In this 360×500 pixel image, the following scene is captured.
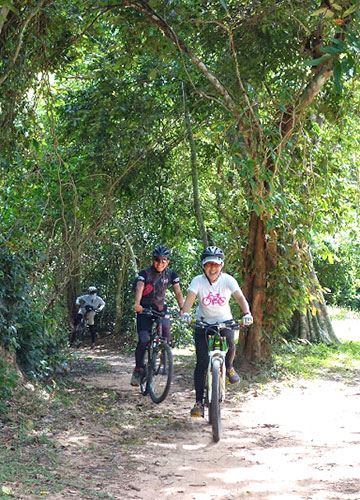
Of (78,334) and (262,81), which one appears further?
(78,334)

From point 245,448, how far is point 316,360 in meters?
6.82

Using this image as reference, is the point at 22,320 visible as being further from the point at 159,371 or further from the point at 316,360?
the point at 316,360

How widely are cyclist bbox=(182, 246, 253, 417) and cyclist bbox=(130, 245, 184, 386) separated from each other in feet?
4.36

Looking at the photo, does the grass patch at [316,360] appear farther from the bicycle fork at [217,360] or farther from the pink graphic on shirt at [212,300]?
the bicycle fork at [217,360]

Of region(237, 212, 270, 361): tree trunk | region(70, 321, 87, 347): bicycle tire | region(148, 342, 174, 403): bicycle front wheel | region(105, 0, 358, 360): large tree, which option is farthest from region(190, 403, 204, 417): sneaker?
region(70, 321, 87, 347): bicycle tire

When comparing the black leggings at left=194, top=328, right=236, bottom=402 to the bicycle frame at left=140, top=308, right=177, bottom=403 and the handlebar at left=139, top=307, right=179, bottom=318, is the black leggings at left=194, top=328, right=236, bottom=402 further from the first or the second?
the handlebar at left=139, top=307, right=179, bottom=318

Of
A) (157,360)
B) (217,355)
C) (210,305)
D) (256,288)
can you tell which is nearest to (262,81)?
(256,288)

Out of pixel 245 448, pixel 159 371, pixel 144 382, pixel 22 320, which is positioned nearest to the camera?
pixel 245 448

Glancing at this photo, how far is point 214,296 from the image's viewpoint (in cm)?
781

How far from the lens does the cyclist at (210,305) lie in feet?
25.4

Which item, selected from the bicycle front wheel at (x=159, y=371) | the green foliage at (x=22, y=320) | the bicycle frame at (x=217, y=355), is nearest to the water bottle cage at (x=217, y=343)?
the bicycle frame at (x=217, y=355)

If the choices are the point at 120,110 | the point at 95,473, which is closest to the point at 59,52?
the point at 120,110

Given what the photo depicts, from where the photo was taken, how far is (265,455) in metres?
6.63

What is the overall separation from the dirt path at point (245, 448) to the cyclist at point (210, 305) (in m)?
0.59
